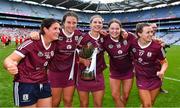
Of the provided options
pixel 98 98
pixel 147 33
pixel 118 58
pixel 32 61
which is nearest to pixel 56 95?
pixel 98 98

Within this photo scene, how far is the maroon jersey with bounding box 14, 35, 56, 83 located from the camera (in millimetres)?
5648

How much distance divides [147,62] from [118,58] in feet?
2.71

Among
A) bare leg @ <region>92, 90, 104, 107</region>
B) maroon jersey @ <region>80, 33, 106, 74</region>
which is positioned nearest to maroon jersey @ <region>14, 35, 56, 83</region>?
maroon jersey @ <region>80, 33, 106, 74</region>

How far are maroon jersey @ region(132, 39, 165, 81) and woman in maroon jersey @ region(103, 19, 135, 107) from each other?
14.9 inches

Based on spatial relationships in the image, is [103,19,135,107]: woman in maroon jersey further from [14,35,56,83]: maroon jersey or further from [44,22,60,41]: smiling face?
[14,35,56,83]: maroon jersey

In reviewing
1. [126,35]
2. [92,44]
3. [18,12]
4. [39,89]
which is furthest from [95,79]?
[18,12]

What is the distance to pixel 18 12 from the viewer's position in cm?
7800

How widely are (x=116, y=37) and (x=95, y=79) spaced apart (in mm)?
1103

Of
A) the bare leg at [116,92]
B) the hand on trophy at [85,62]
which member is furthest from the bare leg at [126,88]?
the hand on trophy at [85,62]

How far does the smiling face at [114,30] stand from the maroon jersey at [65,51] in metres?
0.82

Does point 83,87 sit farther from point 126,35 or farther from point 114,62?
point 126,35

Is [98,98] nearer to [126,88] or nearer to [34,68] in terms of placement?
[126,88]

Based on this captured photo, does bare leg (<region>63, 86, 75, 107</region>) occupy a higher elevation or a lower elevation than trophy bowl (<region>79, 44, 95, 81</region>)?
lower

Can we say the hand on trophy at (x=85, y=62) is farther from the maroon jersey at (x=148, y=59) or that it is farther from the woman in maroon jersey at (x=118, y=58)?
the maroon jersey at (x=148, y=59)
